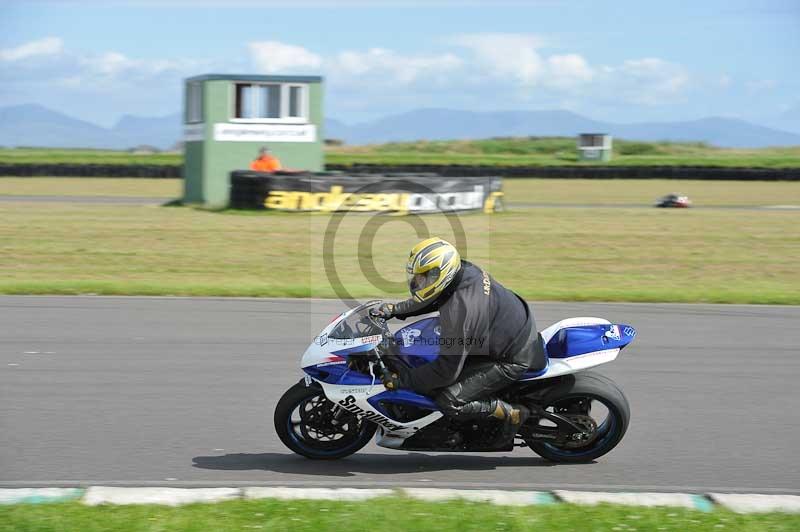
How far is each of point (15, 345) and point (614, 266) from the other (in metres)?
10.6

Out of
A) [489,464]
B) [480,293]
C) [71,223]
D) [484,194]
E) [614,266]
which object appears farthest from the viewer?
[484,194]

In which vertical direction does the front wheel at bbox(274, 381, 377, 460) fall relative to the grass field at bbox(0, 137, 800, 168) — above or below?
below

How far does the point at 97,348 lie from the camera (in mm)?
9367

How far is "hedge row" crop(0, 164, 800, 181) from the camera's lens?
41.8 meters

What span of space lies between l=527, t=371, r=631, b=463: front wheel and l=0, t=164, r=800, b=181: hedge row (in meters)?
34.2

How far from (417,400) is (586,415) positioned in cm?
108

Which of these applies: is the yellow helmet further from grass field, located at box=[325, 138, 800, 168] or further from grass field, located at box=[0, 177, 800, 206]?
grass field, located at box=[325, 138, 800, 168]

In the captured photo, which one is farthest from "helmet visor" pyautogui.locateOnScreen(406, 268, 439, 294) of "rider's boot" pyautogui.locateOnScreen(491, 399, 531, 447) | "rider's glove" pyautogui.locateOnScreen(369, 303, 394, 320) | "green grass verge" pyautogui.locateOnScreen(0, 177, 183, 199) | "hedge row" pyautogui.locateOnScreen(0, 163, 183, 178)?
"hedge row" pyautogui.locateOnScreen(0, 163, 183, 178)

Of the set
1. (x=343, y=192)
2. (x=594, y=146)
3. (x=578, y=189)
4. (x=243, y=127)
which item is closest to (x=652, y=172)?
(x=578, y=189)

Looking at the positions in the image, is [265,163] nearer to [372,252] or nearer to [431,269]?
[372,252]

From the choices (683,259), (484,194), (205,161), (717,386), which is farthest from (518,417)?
(205,161)

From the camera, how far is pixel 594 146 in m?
61.7

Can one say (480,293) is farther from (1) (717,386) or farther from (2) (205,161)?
(2) (205,161)

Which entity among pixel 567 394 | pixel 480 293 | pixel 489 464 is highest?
pixel 480 293
